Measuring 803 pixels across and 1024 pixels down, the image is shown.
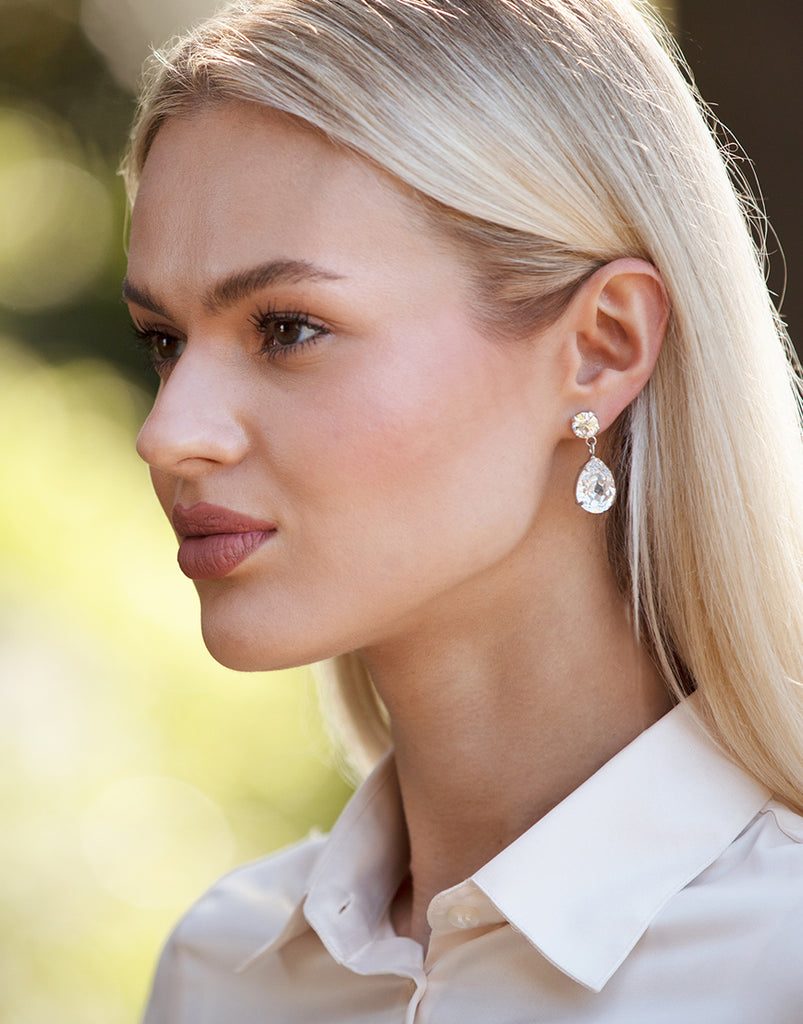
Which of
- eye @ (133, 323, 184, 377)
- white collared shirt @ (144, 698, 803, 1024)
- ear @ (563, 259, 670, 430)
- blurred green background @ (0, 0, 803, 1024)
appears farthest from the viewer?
blurred green background @ (0, 0, 803, 1024)

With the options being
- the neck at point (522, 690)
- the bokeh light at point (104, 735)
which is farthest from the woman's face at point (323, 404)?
the bokeh light at point (104, 735)

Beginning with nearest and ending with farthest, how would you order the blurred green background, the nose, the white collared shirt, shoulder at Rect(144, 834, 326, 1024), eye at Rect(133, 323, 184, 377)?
the white collared shirt < the nose < eye at Rect(133, 323, 184, 377) < shoulder at Rect(144, 834, 326, 1024) < the blurred green background

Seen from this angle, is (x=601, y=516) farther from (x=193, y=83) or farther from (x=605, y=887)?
(x=193, y=83)

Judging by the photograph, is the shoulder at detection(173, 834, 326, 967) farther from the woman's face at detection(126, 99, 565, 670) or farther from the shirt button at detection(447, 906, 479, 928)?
the woman's face at detection(126, 99, 565, 670)

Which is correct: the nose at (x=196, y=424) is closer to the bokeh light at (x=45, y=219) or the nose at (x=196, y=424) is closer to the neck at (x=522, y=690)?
the neck at (x=522, y=690)

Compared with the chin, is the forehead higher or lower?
higher

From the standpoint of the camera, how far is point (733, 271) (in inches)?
65.6

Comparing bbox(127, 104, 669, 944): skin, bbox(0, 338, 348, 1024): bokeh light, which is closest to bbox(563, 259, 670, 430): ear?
bbox(127, 104, 669, 944): skin

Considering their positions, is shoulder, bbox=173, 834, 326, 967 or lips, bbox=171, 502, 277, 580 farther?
shoulder, bbox=173, 834, 326, 967

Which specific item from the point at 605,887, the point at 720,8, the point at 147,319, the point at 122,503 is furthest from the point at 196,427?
the point at 122,503

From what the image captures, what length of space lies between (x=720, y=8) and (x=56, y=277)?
3.06 meters

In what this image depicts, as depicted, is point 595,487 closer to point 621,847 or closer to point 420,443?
point 420,443

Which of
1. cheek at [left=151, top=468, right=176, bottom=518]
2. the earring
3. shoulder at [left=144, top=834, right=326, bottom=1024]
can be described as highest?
cheek at [left=151, top=468, right=176, bottom=518]

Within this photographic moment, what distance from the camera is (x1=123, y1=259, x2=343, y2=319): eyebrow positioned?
148 centimetres
